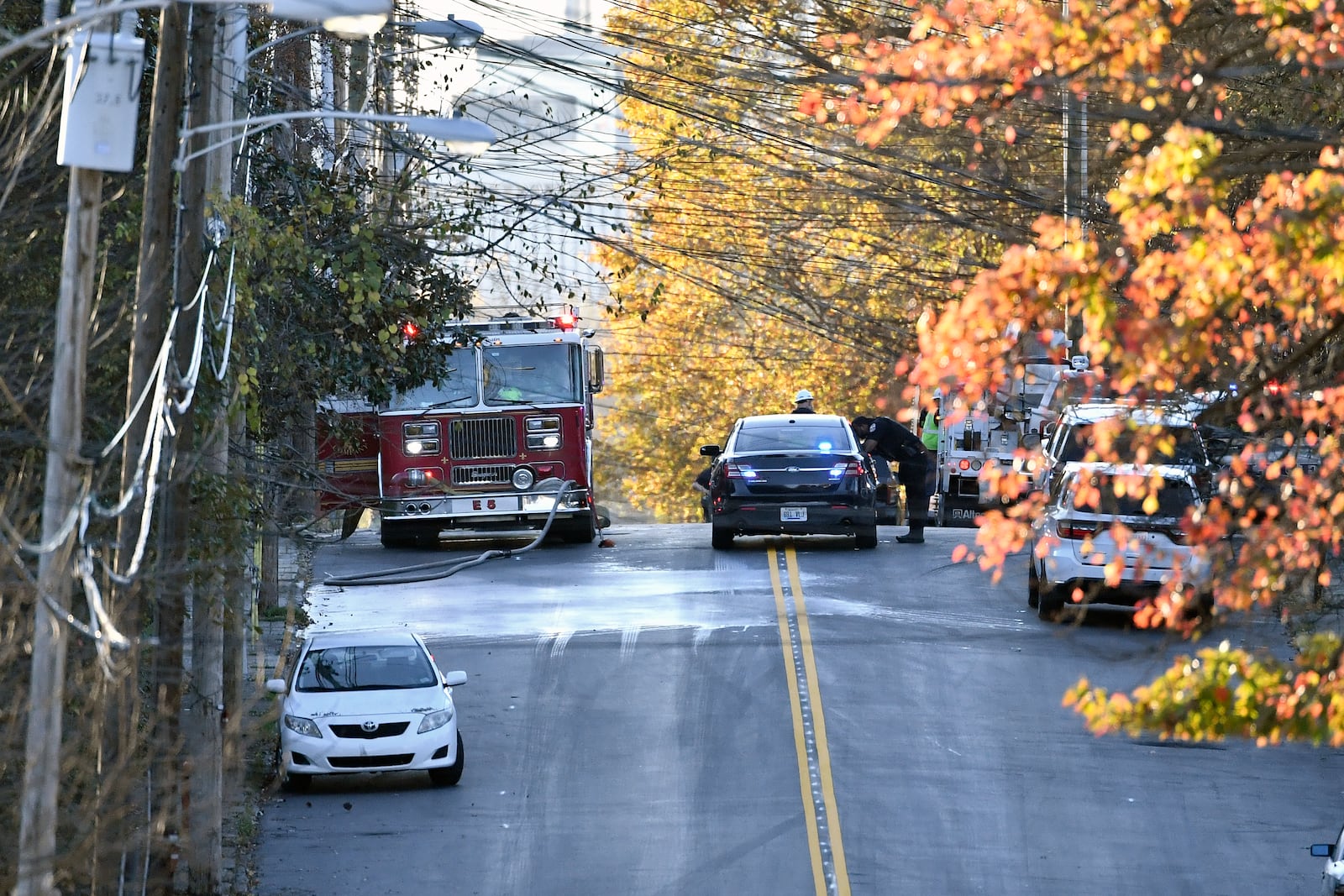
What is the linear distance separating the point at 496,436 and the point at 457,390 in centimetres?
86

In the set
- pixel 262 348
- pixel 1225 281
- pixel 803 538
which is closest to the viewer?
pixel 1225 281

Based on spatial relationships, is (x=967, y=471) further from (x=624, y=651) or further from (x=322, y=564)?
(x=624, y=651)

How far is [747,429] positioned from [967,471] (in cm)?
766

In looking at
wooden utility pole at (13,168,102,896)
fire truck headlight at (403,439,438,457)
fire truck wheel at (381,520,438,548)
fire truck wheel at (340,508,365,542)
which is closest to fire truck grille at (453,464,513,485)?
fire truck headlight at (403,439,438,457)

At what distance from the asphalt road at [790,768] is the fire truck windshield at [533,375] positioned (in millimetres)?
3923

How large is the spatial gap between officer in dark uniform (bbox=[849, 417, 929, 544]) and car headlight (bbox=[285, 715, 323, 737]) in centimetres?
1053

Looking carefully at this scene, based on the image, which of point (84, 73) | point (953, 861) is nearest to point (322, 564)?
point (953, 861)

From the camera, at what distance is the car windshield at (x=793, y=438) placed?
26031 mm

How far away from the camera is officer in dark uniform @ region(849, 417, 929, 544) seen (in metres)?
26.5

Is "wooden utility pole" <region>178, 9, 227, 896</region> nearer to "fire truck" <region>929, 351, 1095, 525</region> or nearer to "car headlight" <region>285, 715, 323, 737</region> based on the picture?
"car headlight" <region>285, 715, 323, 737</region>

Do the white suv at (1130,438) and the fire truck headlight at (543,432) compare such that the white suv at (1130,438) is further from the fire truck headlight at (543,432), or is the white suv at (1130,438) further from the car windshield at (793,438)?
the fire truck headlight at (543,432)

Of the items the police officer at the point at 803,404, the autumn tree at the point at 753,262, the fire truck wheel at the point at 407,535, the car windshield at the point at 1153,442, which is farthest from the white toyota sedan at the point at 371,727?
the autumn tree at the point at 753,262

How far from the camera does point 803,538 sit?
2869 cm

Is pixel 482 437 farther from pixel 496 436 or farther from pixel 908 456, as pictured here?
pixel 908 456
